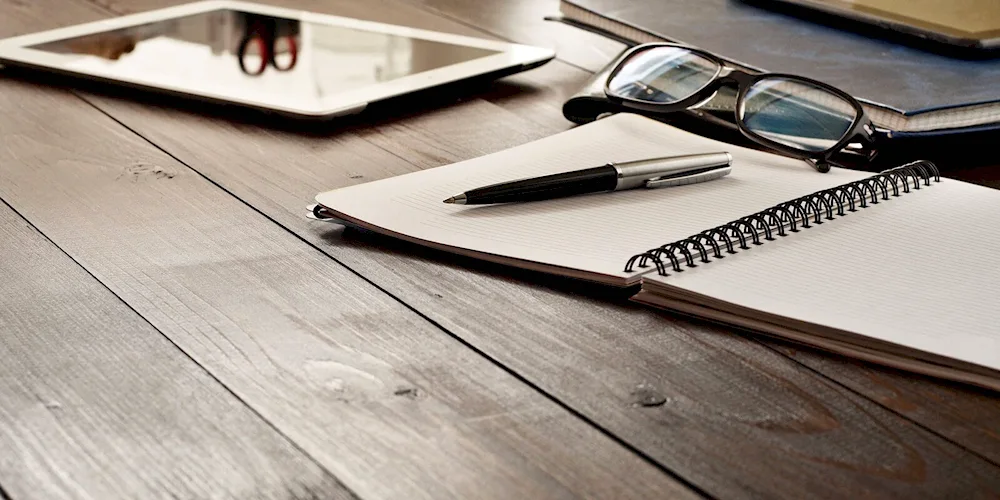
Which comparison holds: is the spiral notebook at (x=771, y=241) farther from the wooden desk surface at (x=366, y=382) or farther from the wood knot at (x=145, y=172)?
the wood knot at (x=145, y=172)

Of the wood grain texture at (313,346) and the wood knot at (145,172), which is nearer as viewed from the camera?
the wood grain texture at (313,346)

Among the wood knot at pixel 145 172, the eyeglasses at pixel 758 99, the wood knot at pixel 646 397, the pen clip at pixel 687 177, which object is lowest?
the wood knot at pixel 145 172

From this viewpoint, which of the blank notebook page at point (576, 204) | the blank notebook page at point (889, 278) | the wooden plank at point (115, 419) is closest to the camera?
the wooden plank at point (115, 419)

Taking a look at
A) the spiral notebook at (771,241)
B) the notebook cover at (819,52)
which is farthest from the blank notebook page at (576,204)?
the notebook cover at (819,52)

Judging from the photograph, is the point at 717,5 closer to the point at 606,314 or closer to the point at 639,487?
the point at 606,314

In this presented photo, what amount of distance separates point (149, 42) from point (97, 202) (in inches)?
15.7

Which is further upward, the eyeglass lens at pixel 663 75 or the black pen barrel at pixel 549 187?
the eyeglass lens at pixel 663 75

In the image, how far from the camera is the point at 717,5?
127cm

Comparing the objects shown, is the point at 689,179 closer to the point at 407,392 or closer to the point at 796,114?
the point at 796,114

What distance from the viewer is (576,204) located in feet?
2.55

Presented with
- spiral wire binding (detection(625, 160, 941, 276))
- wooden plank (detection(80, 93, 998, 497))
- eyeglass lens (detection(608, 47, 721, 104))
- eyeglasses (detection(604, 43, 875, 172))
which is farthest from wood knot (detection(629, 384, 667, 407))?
eyeglass lens (detection(608, 47, 721, 104))

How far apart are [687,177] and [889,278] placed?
0.64 ft

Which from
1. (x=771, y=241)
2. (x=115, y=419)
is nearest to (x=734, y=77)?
(x=771, y=241)

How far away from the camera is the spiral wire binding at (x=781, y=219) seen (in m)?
0.68
